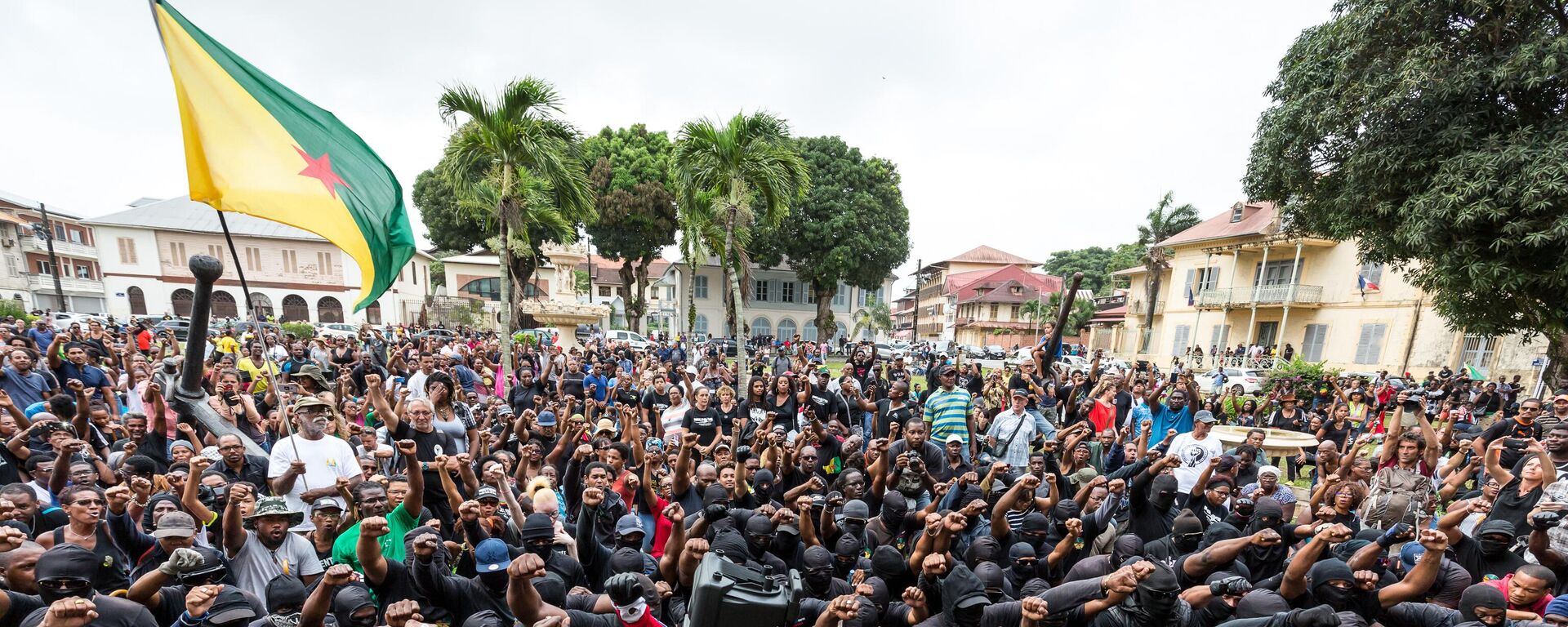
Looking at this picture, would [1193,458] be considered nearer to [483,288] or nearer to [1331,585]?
[1331,585]

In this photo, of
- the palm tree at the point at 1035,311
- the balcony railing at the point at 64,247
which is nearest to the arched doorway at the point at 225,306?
the balcony railing at the point at 64,247

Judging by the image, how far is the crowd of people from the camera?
9.62 ft

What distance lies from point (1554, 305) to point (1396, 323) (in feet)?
58.4

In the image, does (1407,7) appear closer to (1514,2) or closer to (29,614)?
(1514,2)

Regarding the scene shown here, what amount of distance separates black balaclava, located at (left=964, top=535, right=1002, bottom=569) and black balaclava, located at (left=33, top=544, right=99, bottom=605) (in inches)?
165

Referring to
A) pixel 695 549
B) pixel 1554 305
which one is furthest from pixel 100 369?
pixel 1554 305

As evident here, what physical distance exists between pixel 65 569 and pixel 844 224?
26.5 metres

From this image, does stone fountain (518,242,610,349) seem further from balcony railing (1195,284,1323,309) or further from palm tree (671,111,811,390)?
balcony railing (1195,284,1323,309)

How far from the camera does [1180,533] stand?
12.8 ft

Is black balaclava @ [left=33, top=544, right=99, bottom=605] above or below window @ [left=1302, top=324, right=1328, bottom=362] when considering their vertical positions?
above

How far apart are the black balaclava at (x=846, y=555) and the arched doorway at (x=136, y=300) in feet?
161

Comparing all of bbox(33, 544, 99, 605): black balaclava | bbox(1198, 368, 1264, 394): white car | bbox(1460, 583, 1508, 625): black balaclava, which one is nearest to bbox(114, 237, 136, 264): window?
bbox(33, 544, 99, 605): black balaclava

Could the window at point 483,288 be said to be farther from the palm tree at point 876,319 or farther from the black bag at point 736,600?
the black bag at point 736,600

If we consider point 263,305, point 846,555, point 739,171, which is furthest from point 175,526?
point 263,305
